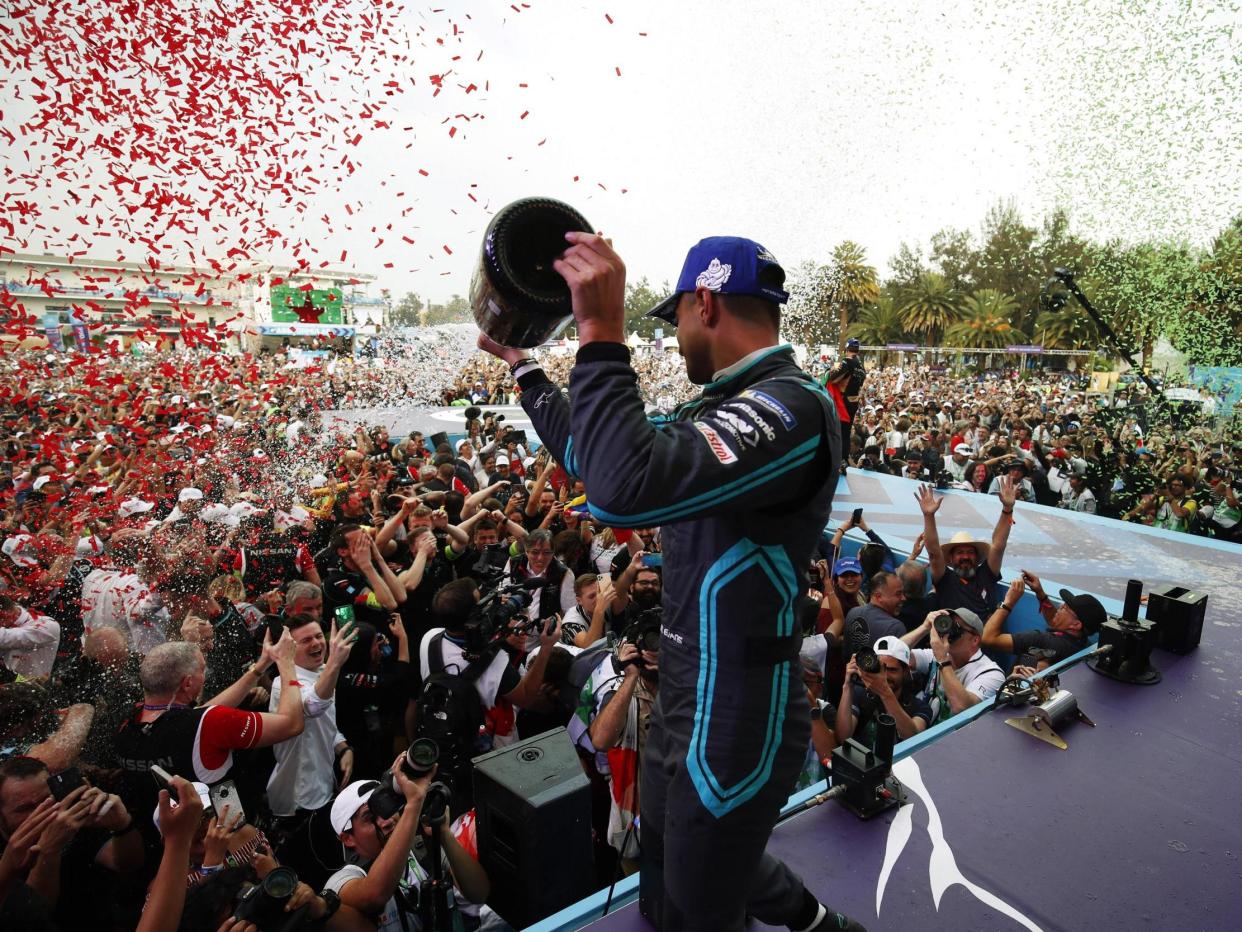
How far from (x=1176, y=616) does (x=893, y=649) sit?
7.05 feet

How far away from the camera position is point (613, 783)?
129 inches

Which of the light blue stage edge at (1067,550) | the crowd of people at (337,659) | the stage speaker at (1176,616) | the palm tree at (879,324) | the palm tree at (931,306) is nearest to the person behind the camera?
the crowd of people at (337,659)

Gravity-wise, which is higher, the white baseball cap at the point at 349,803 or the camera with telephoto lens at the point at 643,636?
the camera with telephoto lens at the point at 643,636

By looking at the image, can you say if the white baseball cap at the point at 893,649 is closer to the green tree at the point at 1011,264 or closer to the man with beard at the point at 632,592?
the man with beard at the point at 632,592

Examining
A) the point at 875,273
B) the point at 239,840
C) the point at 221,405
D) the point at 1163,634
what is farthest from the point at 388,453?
the point at 875,273

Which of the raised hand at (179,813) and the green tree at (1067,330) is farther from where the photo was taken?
the green tree at (1067,330)

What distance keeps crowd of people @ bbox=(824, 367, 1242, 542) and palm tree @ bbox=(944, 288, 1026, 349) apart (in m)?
37.9

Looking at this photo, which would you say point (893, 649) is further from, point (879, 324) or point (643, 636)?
point (879, 324)

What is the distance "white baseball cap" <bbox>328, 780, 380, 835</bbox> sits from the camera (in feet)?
8.82

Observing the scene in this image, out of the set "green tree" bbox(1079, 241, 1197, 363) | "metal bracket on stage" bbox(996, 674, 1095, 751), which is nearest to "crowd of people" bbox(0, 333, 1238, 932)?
"metal bracket on stage" bbox(996, 674, 1095, 751)

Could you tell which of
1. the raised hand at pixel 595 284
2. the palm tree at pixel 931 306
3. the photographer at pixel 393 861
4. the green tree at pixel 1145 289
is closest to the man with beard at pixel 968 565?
the photographer at pixel 393 861

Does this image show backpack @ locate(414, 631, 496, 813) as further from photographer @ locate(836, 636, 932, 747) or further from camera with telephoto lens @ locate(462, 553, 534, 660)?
photographer @ locate(836, 636, 932, 747)

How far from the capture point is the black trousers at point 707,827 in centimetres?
156

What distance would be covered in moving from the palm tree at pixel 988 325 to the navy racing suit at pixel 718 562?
59.3 metres
